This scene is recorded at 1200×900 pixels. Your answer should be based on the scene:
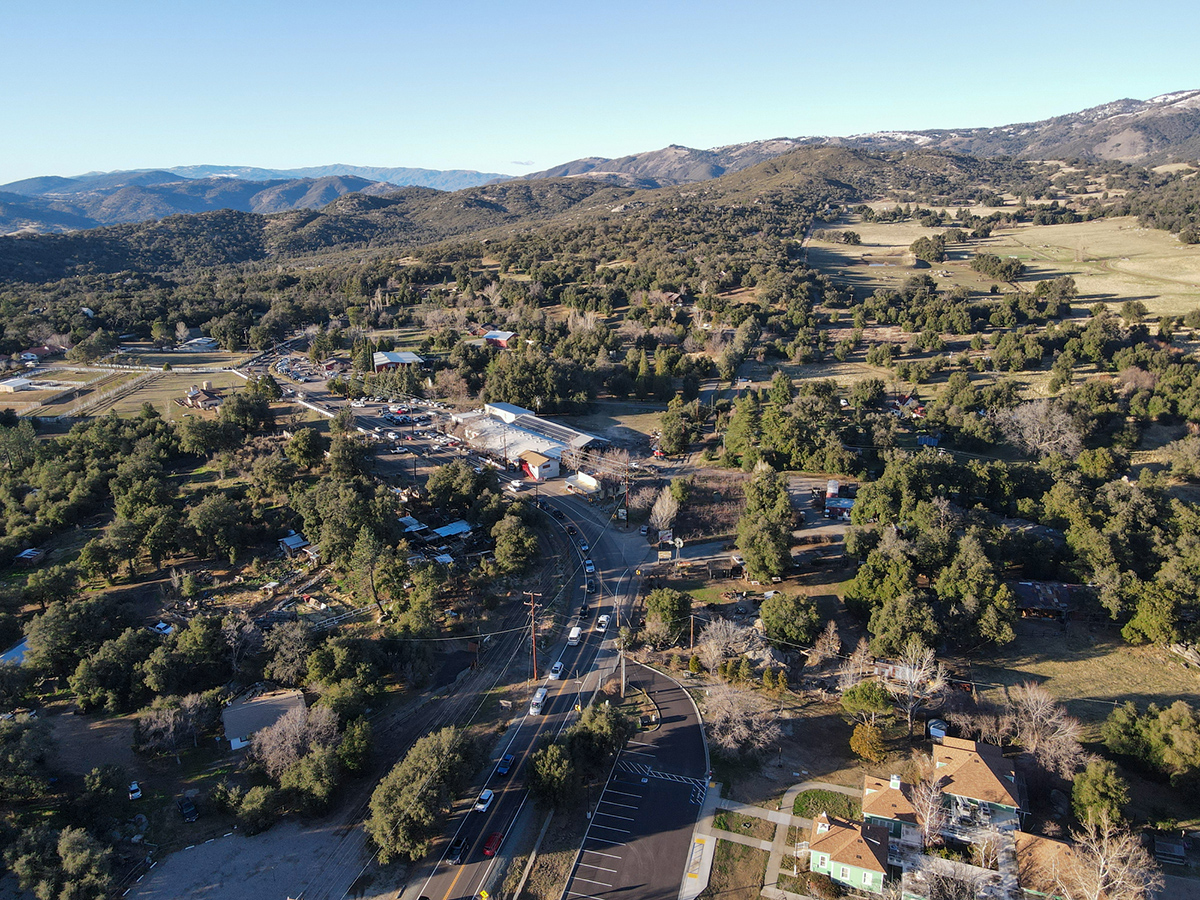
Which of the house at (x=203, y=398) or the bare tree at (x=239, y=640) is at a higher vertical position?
the house at (x=203, y=398)

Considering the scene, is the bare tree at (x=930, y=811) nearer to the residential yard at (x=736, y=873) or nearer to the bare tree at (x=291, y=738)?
the residential yard at (x=736, y=873)

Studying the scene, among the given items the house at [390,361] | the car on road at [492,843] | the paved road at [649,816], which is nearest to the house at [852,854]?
the paved road at [649,816]

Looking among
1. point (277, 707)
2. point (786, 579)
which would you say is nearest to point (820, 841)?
point (786, 579)

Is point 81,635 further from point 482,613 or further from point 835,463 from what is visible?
point 835,463

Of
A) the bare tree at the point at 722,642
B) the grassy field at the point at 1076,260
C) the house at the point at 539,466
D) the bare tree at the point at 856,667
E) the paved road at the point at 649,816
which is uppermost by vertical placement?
the grassy field at the point at 1076,260

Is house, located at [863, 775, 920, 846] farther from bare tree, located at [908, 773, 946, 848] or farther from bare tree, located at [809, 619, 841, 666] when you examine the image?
bare tree, located at [809, 619, 841, 666]

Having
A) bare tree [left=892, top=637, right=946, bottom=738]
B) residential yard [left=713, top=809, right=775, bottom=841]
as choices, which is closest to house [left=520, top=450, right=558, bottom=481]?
bare tree [left=892, top=637, right=946, bottom=738]

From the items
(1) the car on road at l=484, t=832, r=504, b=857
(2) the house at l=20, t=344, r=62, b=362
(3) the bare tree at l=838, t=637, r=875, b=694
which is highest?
(2) the house at l=20, t=344, r=62, b=362
